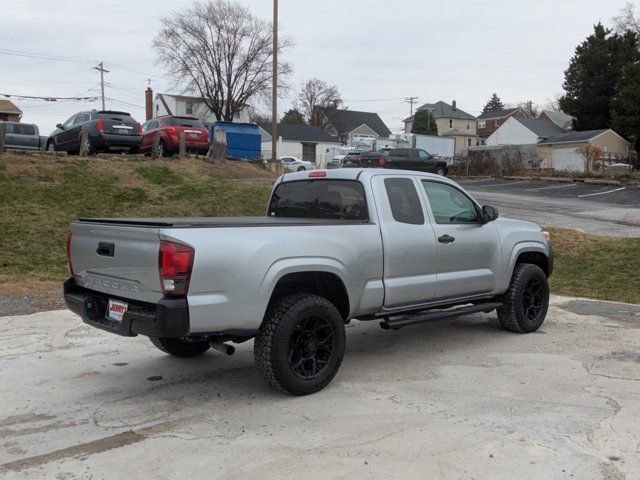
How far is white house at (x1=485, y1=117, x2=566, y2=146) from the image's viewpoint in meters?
61.9

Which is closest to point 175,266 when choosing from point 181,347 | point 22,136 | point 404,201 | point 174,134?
point 181,347

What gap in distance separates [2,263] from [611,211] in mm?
17589

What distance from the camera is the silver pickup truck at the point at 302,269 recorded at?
4.25m

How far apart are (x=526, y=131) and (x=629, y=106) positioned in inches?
813

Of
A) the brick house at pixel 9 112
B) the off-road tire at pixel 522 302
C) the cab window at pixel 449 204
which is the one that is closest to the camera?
the cab window at pixel 449 204

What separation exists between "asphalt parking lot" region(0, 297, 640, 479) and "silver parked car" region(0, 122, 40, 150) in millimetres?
18991

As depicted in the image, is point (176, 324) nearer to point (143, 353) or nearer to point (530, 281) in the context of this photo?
point (143, 353)

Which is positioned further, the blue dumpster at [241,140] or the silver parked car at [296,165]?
the silver parked car at [296,165]

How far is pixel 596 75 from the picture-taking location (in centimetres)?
4866

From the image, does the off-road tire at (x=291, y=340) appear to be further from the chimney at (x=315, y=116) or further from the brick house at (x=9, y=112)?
the chimney at (x=315, y=116)

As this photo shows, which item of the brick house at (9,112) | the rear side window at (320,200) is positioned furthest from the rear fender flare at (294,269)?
the brick house at (9,112)

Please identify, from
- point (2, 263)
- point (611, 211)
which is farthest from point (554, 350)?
point (611, 211)

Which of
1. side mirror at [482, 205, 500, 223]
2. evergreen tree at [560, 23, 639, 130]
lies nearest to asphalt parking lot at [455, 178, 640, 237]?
side mirror at [482, 205, 500, 223]

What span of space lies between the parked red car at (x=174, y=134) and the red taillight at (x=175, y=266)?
17.1 meters
